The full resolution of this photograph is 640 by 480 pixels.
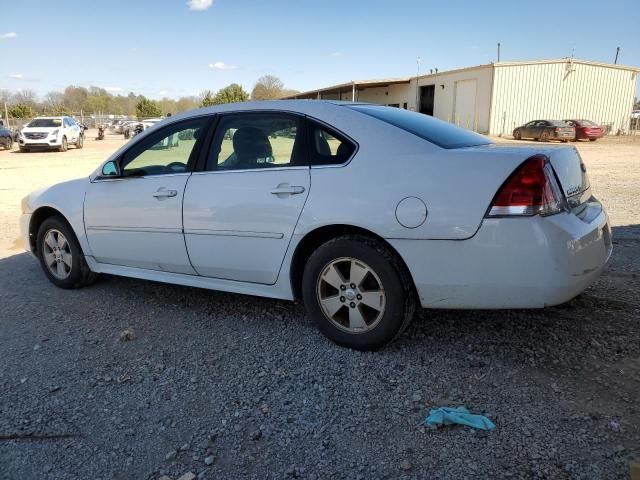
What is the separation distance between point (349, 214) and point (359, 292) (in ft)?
1.66

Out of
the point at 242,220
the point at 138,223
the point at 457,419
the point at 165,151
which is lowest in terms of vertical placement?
the point at 457,419

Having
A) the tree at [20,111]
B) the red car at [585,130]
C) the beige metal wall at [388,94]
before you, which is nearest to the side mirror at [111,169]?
the red car at [585,130]

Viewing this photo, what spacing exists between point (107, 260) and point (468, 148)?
3.15m

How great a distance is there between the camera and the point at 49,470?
96.4 inches

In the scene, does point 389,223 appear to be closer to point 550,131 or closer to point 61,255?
point 61,255

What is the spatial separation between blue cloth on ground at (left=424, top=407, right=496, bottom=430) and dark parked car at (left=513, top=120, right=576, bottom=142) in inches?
1199

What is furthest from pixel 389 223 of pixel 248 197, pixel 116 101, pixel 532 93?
pixel 116 101

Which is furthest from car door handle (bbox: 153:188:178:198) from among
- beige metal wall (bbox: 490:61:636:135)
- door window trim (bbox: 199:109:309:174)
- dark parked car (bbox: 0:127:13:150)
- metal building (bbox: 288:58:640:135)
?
beige metal wall (bbox: 490:61:636:135)

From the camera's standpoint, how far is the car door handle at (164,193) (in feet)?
13.2

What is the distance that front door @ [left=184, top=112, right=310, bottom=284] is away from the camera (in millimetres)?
3527

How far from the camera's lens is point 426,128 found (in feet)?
11.7

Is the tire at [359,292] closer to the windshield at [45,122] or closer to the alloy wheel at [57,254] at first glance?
the alloy wheel at [57,254]

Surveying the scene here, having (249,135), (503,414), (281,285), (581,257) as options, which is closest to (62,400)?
(281,285)

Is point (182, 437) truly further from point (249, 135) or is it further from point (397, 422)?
point (249, 135)
